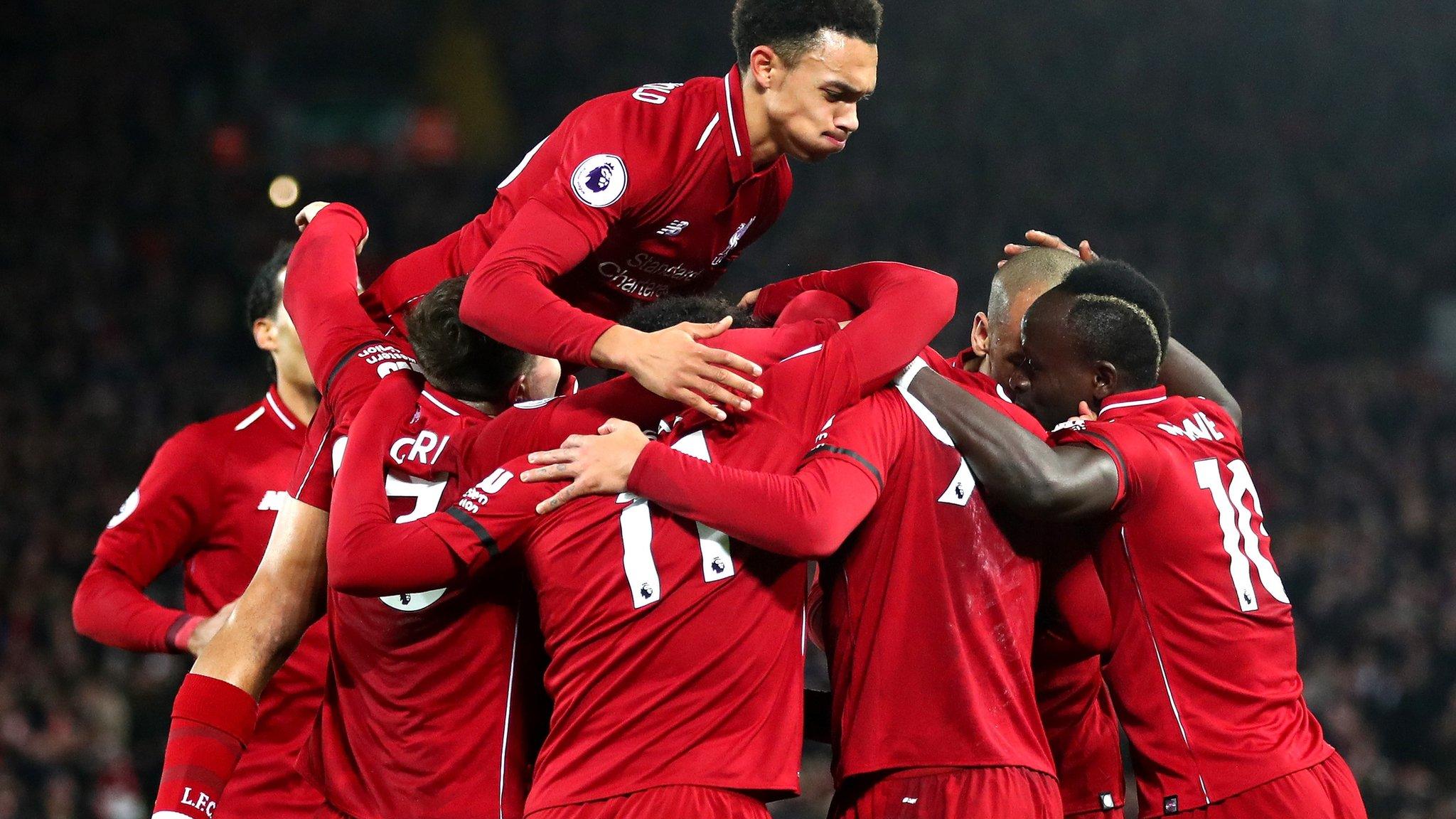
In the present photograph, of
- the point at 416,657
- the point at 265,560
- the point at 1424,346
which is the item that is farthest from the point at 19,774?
the point at 1424,346

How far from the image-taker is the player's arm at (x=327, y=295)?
12.6 feet

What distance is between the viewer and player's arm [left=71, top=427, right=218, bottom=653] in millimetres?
4605

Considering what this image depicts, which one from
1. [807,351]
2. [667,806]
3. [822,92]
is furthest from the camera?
[822,92]

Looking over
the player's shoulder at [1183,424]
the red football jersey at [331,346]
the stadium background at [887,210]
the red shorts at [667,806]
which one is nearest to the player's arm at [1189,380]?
the player's shoulder at [1183,424]

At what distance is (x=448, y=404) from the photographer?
3615 millimetres

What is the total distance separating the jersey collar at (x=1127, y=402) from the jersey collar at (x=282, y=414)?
279cm

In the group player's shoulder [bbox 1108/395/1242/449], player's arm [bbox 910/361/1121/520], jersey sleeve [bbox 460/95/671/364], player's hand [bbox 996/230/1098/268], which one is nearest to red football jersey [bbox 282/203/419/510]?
jersey sleeve [bbox 460/95/671/364]

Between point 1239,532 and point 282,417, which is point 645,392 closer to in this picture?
point 1239,532

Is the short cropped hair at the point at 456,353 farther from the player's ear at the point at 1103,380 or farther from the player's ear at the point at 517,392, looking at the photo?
the player's ear at the point at 1103,380

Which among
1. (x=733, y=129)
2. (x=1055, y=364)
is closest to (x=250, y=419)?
(x=733, y=129)

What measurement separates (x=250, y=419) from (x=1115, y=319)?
2.97 metres

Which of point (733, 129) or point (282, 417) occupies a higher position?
point (733, 129)

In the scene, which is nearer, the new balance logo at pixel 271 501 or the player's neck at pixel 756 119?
the player's neck at pixel 756 119

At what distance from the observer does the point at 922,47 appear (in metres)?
22.9
